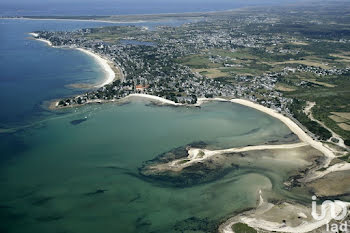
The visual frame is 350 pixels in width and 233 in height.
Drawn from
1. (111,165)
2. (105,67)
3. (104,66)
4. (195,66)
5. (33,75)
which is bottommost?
(111,165)

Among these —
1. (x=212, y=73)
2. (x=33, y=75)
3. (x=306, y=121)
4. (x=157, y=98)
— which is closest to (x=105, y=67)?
(x=33, y=75)

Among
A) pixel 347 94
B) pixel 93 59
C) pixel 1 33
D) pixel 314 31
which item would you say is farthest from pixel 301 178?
pixel 1 33

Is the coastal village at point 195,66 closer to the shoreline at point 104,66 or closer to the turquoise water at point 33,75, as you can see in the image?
the shoreline at point 104,66

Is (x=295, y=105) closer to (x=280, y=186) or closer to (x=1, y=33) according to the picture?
(x=280, y=186)
